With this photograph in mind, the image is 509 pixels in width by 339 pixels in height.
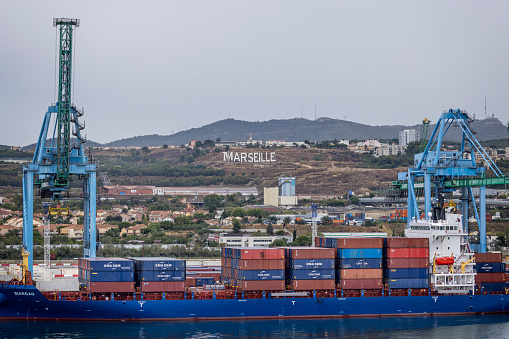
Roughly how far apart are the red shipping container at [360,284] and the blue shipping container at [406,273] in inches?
36.7

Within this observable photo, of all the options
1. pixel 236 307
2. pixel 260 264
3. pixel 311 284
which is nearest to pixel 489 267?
pixel 311 284

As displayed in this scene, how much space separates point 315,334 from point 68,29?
1121 inches

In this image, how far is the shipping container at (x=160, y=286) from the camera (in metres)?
51.8

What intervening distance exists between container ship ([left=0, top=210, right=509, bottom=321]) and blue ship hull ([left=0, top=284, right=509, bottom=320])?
2.6 inches

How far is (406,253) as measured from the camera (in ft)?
177

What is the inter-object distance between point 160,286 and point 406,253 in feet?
54.4

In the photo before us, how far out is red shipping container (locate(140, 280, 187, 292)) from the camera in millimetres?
51781

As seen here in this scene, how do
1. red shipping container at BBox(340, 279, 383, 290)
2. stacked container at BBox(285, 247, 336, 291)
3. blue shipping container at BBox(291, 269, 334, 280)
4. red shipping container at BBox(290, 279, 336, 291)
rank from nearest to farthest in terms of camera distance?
stacked container at BBox(285, 247, 336, 291) < blue shipping container at BBox(291, 269, 334, 280) < red shipping container at BBox(290, 279, 336, 291) < red shipping container at BBox(340, 279, 383, 290)

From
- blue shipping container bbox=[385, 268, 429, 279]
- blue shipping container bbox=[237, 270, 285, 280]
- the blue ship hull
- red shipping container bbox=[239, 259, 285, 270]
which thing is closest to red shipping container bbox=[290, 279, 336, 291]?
the blue ship hull

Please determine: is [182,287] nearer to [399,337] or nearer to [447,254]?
[399,337]

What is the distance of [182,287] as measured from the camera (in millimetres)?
52719

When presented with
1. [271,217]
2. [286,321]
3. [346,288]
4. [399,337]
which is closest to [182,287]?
[286,321]

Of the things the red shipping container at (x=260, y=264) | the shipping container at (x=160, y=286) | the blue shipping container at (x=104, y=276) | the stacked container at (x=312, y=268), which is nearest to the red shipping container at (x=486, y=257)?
the stacked container at (x=312, y=268)

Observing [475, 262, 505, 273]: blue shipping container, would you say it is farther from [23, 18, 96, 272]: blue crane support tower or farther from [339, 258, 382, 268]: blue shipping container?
[23, 18, 96, 272]: blue crane support tower
